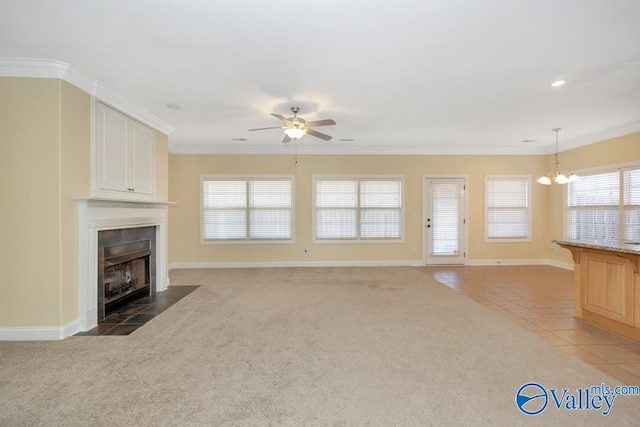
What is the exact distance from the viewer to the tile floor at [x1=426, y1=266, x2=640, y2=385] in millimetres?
2676

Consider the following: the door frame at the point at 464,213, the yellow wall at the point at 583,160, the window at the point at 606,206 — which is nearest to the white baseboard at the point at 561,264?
the yellow wall at the point at 583,160

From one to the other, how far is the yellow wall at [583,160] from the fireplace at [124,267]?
8234 millimetres

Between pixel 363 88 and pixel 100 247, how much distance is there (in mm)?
3704

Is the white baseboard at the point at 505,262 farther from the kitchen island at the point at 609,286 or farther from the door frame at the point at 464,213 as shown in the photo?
the kitchen island at the point at 609,286

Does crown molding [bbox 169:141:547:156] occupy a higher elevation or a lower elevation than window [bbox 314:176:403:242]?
higher

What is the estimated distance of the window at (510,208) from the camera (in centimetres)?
720

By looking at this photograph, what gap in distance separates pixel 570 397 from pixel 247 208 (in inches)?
244

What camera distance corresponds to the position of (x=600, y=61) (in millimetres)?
3012

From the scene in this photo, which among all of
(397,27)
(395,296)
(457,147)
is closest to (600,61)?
(397,27)

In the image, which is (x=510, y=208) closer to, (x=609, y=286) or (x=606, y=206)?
(x=606, y=206)

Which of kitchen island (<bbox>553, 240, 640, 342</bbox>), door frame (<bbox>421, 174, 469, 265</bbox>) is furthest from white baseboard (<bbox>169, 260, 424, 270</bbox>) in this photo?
kitchen island (<bbox>553, 240, 640, 342</bbox>)

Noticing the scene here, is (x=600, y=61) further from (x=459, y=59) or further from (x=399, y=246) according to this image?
(x=399, y=246)

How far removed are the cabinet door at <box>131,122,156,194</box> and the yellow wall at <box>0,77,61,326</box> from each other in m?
1.18

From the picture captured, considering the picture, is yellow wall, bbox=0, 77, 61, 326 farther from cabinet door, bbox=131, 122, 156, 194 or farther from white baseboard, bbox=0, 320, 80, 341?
cabinet door, bbox=131, 122, 156, 194
